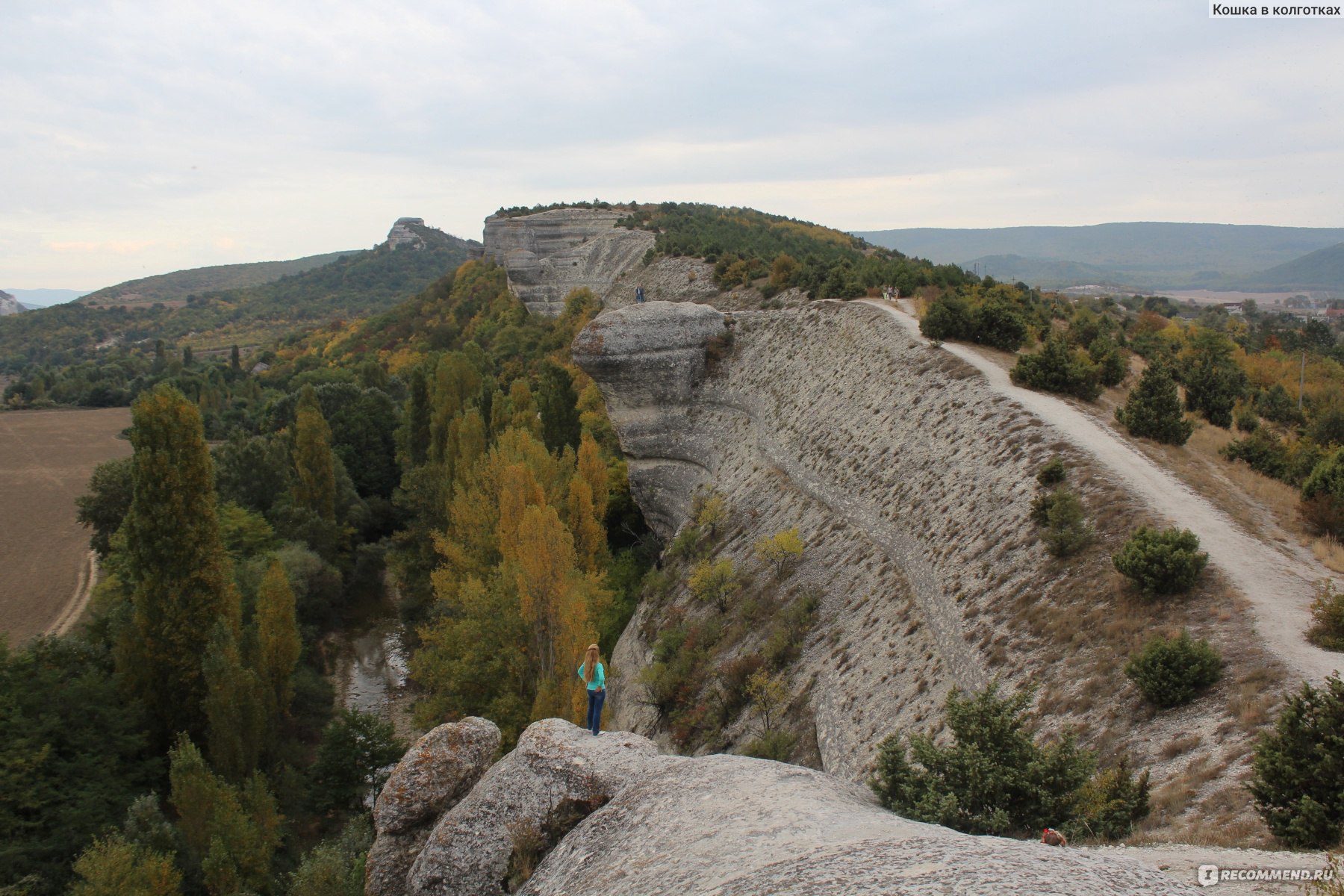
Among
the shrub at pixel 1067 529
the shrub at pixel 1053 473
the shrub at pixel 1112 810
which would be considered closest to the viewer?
the shrub at pixel 1112 810

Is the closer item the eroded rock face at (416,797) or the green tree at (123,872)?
the eroded rock face at (416,797)

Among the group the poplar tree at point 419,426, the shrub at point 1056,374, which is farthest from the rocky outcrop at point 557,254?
the shrub at point 1056,374

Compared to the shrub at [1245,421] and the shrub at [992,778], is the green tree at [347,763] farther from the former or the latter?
the shrub at [1245,421]

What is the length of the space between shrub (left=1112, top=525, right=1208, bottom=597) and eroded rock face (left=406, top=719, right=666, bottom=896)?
788cm

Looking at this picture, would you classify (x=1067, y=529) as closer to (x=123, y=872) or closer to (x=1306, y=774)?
(x=1306, y=774)

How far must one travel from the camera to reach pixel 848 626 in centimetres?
1850

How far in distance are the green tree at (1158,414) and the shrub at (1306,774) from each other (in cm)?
1230

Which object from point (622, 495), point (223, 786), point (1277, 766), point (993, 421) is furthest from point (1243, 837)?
point (622, 495)

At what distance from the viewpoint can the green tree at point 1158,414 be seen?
19.0 meters

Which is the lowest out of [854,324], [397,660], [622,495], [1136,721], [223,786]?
[397,660]

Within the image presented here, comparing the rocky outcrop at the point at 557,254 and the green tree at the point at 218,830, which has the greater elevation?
the rocky outcrop at the point at 557,254

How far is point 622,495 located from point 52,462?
57.3 m

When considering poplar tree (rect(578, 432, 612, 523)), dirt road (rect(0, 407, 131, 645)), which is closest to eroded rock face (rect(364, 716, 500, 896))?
dirt road (rect(0, 407, 131, 645))

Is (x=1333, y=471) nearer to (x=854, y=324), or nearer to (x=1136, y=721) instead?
(x=1136, y=721)
